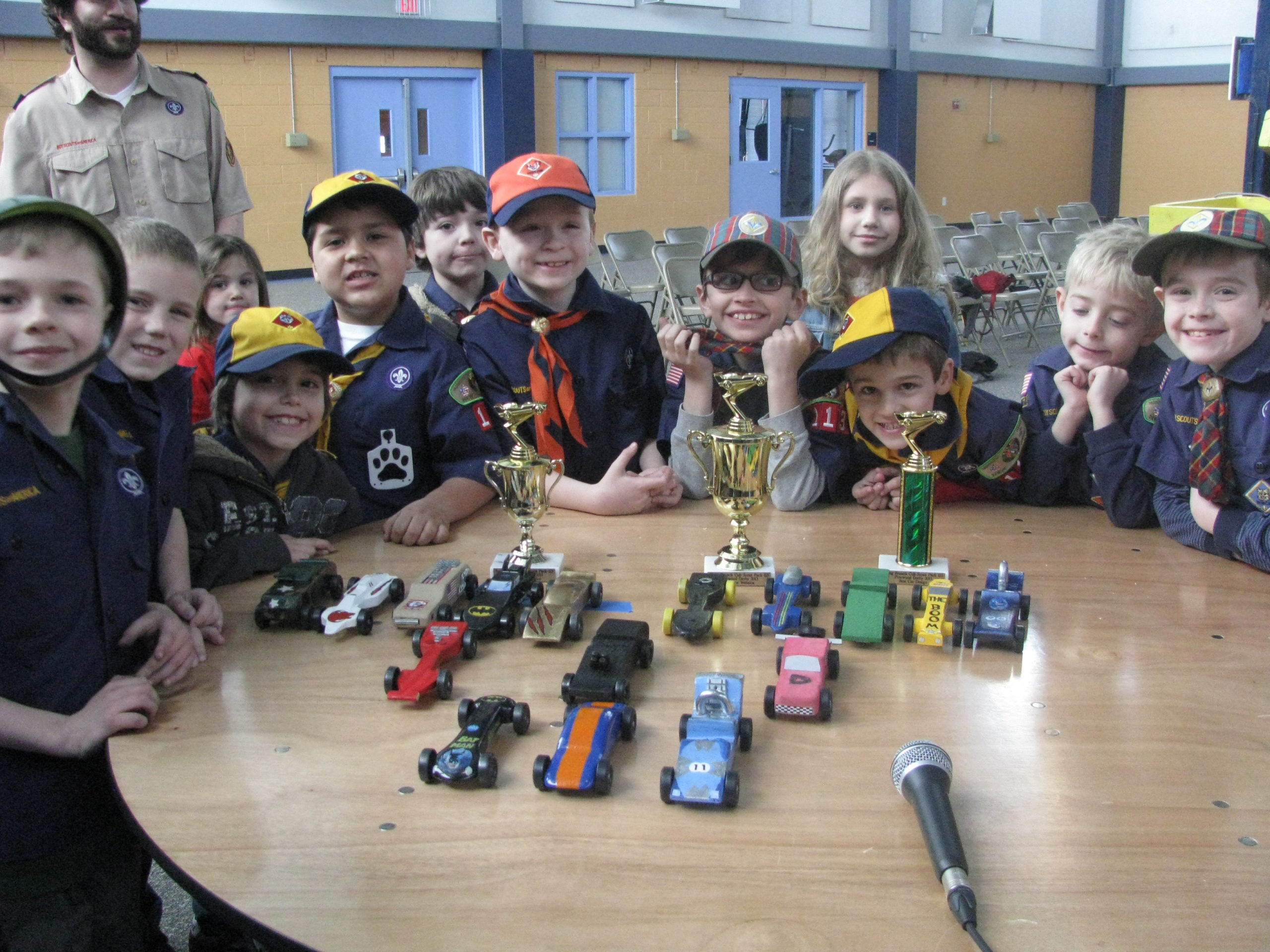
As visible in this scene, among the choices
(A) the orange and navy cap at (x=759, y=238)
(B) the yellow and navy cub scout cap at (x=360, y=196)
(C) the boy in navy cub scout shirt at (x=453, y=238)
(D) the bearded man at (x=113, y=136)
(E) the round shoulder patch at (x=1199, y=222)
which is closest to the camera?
(E) the round shoulder patch at (x=1199, y=222)

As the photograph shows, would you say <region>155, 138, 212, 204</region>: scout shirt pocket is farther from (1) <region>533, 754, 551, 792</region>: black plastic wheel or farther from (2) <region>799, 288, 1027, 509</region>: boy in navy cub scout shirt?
(1) <region>533, 754, 551, 792</region>: black plastic wheel

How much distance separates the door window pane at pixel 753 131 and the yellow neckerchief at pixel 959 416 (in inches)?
483

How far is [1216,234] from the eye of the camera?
172 cm

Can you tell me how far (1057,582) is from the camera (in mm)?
1694

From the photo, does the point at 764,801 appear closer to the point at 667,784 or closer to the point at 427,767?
the point at 667,784

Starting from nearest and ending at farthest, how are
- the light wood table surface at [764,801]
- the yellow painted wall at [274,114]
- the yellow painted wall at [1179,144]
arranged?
the light wood table surface at [764,801] → the yellow painted wall at [274,114] → the yellow painted wall at [1179,144]

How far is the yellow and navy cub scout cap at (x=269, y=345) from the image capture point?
2.02 metres

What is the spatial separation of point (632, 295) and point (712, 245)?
24.5 feet

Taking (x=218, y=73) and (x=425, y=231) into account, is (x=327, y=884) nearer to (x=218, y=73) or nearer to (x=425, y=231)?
(x=425, y=231)

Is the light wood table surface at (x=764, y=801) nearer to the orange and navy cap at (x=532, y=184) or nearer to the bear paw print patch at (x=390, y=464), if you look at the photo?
the bear paw print patch at (x=390, y=464)

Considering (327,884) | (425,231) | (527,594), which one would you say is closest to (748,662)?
(527,594)

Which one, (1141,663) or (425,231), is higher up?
(425,231)

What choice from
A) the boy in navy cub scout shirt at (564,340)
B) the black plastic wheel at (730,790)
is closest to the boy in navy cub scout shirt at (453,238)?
the boy in navy cub scout shirt at (564,340)

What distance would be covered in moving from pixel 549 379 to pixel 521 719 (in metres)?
1.31
